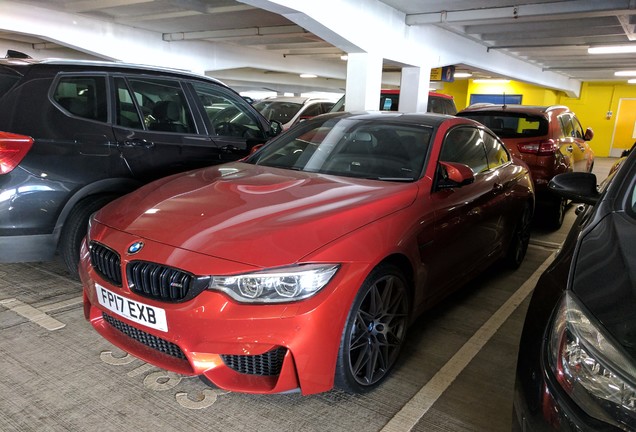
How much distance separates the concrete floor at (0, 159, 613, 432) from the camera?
83.0 inches

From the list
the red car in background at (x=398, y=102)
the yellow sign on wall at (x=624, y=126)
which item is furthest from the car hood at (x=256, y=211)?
the yellow sign on wall at (x=624, y=126)

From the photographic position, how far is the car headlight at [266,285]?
1.86m

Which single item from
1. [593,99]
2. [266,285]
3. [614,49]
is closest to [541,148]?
[266,285]

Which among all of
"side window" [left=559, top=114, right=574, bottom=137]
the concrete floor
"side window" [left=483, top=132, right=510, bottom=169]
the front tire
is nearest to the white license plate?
the concrete floor

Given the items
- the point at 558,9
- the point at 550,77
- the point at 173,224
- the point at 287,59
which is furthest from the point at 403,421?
the point at 550,77

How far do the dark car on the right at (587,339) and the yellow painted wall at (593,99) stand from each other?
2211 cm

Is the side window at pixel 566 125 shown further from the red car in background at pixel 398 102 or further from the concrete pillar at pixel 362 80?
the red car in background at pixel 398 102

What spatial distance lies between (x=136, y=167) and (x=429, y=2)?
570 centimetres

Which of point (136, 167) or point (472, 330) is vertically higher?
point (136, 167)

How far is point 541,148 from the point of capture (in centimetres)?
553

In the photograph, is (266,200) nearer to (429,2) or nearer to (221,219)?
(221,219)

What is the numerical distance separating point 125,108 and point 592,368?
3492 mm

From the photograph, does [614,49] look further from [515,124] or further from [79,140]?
[79,140]

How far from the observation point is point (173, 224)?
2168 millimetres
